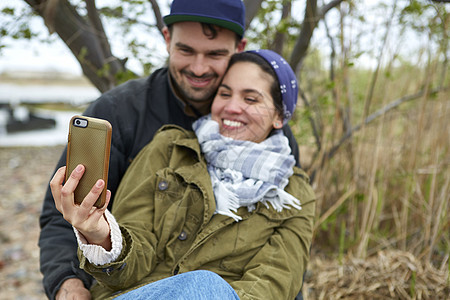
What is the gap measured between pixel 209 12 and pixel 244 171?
77 cm

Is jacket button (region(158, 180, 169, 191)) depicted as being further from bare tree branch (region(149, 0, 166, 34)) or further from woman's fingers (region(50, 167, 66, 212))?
bare tree branch (region(149, 0, 166, 34))

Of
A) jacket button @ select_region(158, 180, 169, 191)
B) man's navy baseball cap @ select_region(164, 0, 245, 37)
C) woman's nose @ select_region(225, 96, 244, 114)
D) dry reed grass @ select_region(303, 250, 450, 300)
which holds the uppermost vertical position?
man's navy baseball cap @ select_region(164, 0, 245, 37)

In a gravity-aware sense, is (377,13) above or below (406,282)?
above

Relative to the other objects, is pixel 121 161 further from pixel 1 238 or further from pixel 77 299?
pixel 1 238

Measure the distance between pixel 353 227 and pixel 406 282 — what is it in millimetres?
635

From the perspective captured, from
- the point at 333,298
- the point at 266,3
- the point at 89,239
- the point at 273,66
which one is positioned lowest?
the point at 333,298

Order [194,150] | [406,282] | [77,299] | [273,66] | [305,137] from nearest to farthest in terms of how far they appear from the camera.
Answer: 1. [77,299]
2. [194,150]
3. [273,66]
4. [406,282]
5. [305,137]

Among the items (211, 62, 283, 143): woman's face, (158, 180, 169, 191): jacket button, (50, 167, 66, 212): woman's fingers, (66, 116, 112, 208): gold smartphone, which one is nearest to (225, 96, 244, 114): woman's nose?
(211, 62, 283, 143): woman's face

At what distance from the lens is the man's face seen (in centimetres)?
186

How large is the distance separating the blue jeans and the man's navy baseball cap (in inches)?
45.8

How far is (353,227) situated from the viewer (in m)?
2.85

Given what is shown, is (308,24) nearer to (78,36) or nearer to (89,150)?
(78,36)

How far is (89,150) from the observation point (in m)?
1.08

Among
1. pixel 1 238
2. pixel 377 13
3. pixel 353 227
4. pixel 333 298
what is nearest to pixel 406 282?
pixel 333 298
